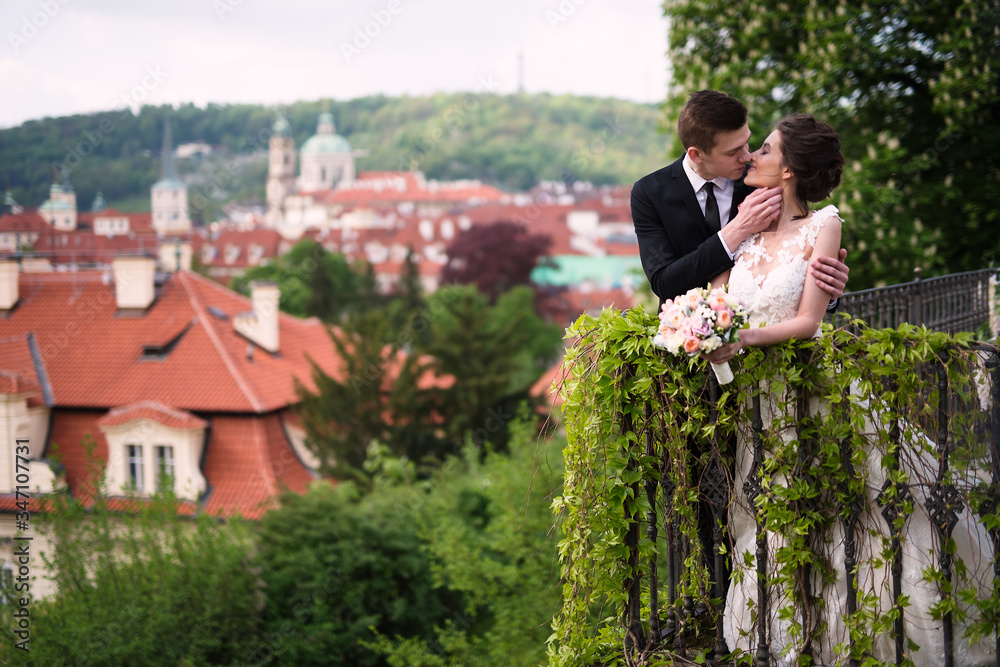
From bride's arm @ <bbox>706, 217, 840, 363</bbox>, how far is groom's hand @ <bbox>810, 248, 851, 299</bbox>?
0.02m

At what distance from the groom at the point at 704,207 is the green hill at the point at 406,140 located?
5961 centimetres

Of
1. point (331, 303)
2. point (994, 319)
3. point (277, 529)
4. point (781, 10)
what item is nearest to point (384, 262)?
point (331, 303)

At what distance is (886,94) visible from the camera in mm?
14289

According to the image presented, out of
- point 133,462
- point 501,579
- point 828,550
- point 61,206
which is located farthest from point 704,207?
point 61,206

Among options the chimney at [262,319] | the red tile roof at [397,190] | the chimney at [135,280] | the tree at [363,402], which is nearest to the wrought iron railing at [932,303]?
the tree at [363,402]

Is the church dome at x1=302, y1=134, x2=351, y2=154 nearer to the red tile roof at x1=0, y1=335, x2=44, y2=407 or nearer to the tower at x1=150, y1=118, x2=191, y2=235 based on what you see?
the tower at x1=150, y1=118, x2=191, y2=235

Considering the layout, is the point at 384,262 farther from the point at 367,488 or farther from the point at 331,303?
the point at 367,488

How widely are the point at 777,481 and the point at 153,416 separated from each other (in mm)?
26566

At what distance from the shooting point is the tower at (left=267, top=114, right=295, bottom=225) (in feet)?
383

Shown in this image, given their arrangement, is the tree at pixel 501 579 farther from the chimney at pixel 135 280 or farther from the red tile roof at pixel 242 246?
the red tile roof at pixel 242 246

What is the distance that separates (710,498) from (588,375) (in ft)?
2.26

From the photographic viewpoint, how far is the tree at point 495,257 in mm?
60438

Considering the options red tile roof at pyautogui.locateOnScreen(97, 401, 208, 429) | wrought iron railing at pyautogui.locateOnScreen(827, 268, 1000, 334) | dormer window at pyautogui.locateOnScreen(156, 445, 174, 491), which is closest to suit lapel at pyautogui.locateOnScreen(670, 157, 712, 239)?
wrought iron railing at pyautogui.locateOnScreen(827, 268, 1000, 334)

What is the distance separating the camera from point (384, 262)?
95125 millimetres
